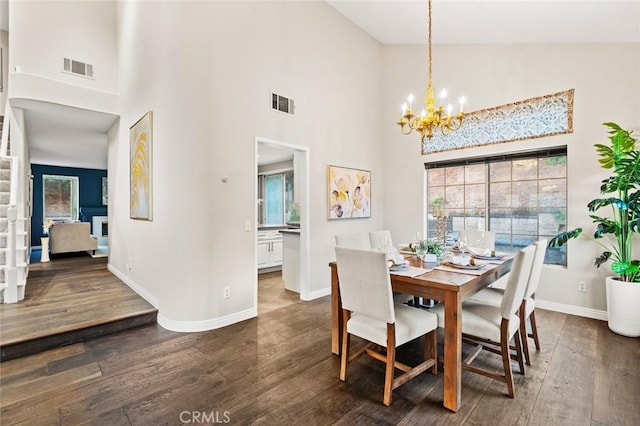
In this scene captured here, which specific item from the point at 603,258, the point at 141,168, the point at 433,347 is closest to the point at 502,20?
the point at 603,258

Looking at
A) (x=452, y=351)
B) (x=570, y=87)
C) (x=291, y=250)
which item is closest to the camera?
(x=452, y=351)

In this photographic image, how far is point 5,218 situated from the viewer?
3.94 meters

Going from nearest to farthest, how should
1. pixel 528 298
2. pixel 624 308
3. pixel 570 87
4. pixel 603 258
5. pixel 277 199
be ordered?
1. pixel 528 298
2. pixel 624 308
3. pixel 603 258
4. pixel 570 87
5. pixel 277 199

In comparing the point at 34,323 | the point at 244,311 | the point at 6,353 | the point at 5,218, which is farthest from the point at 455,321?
the point at 5,218

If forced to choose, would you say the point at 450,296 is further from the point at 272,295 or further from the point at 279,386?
the point at 272,295

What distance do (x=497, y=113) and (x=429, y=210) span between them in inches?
69.8

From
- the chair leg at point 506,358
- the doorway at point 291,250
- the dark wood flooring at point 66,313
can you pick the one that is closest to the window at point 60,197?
the dark wood flooring at point 66,313

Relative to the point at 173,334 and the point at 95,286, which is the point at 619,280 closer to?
the point at 173,334

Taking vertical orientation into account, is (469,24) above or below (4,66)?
below

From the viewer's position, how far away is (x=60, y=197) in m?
10.3

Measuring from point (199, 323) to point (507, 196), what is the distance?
4.46 m

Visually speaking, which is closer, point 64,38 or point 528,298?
point 528,298

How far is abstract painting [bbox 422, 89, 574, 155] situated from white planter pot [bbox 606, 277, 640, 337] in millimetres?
1907

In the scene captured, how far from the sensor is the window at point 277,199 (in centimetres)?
761
